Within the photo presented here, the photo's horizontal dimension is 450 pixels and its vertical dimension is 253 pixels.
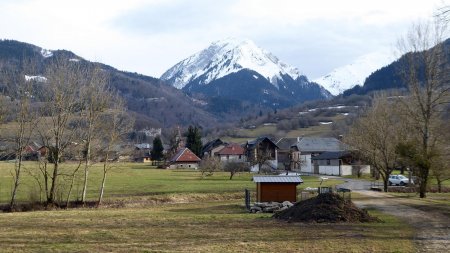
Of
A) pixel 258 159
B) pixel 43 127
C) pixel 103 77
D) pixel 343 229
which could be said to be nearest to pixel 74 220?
pixel 343 229

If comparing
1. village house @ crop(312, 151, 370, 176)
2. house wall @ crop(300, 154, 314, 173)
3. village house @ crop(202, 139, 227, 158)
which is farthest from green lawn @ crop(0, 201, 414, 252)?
village house @ crop(202, 139, 227, 158)

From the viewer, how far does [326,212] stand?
2731cm

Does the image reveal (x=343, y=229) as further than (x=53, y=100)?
No

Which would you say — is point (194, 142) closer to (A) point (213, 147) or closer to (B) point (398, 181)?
(A) point (213, 147)

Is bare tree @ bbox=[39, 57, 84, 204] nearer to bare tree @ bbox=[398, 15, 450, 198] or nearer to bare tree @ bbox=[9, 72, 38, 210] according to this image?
bare tree @ bbox=[9, 72, 38, 210]

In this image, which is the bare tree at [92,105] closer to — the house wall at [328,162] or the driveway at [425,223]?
the driveway at [425,223]

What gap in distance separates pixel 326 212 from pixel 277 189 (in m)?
13.3

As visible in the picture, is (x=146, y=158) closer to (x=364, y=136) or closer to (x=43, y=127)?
(x=364, y=136)

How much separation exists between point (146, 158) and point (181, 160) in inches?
2101

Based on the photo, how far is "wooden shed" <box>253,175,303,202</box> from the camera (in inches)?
1588

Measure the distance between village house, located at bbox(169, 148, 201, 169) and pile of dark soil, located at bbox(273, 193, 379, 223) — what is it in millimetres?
96101

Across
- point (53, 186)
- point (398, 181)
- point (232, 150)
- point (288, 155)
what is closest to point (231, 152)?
point (232, 150)

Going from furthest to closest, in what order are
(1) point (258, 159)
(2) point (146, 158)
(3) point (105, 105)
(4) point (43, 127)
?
(2) point (146, 158), (1) point (258, 159), (3) point (105, 105), (4) point (43, 127)

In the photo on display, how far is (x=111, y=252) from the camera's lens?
55.5 feet
